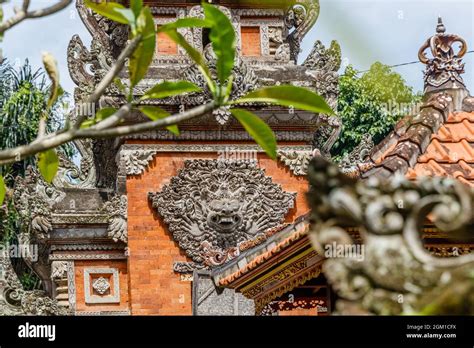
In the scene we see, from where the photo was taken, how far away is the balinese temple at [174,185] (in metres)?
19.6

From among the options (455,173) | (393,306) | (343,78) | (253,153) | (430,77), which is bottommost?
(393,306)

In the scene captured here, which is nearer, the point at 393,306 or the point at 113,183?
the point at 393,306

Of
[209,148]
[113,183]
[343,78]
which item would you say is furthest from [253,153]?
[343,78]

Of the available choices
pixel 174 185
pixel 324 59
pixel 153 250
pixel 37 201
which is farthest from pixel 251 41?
pixel 37 201

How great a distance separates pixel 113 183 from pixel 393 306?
1736 centimetres

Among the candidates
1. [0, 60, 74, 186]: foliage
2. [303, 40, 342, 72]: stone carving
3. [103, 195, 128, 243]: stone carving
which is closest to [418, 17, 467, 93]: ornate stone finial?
[303, 40, 342, 72]: stone carving

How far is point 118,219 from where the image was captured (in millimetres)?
19766

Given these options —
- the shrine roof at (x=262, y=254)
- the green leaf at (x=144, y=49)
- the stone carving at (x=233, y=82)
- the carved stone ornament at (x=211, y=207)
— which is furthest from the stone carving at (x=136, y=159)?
the green leaf at (x=144, y=49)

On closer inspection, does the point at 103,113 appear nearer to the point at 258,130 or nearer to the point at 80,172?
the point at 258,130

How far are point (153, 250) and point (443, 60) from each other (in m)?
7.68

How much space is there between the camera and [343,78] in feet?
133

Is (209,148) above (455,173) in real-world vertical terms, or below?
above

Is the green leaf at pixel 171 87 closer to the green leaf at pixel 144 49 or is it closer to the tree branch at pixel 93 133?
the green leaf at pixel 144 49
